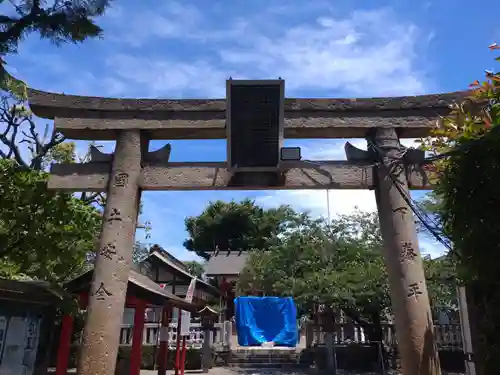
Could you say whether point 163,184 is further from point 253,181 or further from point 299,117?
point 299,117

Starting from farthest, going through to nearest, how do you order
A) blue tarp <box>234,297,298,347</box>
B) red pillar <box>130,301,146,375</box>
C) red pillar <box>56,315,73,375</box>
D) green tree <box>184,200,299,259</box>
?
green tree <box>184,200,299,259</box>
blue tarp <box>234,297,298,347</box>
red pillar <box>130,301,146,375</box>
red pillar <box>56,315,73,375</box>

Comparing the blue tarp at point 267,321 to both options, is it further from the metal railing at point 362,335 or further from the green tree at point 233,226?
the green tree at point 233,226

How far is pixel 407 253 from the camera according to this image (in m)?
6.11

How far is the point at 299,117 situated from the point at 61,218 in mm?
5233

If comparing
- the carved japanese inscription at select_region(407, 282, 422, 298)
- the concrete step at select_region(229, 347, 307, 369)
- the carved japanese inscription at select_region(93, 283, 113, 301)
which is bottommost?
the concrete step at select_region(229, 347, 307, 369)

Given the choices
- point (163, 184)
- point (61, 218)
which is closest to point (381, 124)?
point (163, 184)

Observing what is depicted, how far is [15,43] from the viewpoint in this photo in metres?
6.41

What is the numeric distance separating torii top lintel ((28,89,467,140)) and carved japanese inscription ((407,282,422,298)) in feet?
7.82

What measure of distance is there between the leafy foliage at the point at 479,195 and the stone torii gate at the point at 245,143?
1361 millimetres

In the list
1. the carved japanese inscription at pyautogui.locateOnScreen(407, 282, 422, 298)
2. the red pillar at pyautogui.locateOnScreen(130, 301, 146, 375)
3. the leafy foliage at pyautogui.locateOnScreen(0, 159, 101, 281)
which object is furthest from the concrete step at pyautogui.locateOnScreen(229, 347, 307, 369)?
the carved japanese inscription at pyautogui.locateOnScreen(407, 282, 422, 298)

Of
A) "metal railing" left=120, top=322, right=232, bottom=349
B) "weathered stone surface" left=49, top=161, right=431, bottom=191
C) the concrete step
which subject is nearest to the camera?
"weathered stone surface" left=49, top=161, right=431, bottom=191

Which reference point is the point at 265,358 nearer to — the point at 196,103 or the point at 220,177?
the point at 220,177

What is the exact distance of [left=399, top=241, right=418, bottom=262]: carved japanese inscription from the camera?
20.0 ft

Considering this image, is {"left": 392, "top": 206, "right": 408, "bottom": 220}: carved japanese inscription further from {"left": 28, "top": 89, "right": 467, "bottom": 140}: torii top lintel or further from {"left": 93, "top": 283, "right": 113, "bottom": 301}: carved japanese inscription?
{"left": 93, "top": 283, "right": 113, "bottom": 301}: carved japanese inscription
